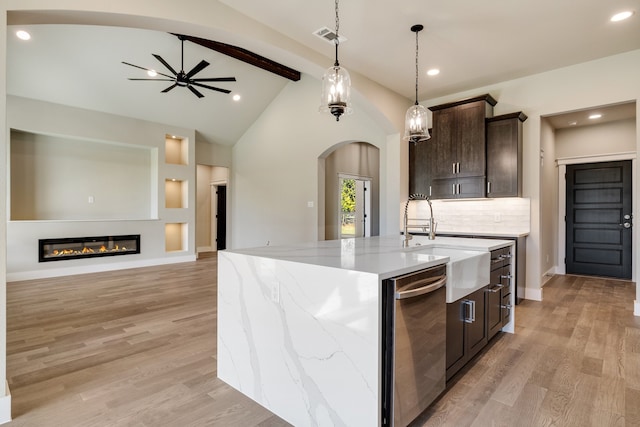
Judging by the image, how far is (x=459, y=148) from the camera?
4746mm

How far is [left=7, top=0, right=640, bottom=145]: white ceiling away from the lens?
3.03 m

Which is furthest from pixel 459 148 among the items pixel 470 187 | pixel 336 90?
pixel 336 90

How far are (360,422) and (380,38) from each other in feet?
11.3

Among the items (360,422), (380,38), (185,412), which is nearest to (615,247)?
(380,38)

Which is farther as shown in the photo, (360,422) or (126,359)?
(126,359)

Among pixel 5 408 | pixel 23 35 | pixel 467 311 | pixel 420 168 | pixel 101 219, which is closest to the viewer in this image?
pixel 5 408

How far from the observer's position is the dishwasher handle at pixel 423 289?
1592 mm

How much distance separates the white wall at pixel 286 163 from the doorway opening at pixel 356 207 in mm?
2113

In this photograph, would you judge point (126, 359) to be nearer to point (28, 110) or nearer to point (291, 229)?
point (291, 229)

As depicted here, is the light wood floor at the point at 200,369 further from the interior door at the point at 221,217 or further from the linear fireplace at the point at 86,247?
the interior door at the point at 221,217

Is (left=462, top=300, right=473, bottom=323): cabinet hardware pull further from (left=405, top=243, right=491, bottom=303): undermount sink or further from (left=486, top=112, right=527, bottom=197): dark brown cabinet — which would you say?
(left=486, top=112, right=527, bottom=197): dark brown cabinet

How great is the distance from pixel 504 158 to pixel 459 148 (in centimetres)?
59

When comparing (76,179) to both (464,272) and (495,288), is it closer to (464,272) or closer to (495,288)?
(464,272)

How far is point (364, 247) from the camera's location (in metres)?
2.56
